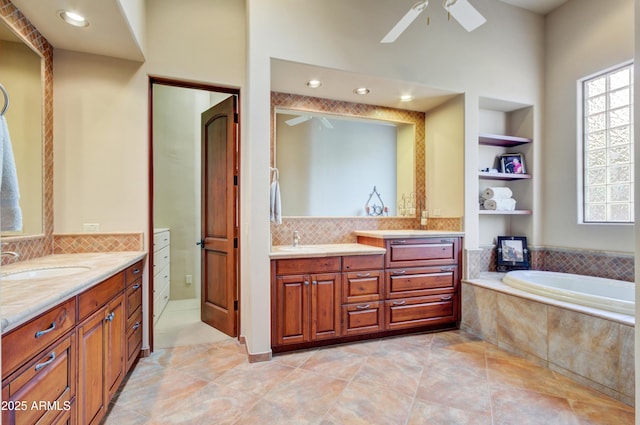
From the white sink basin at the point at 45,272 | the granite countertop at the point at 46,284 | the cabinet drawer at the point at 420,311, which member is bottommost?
the cabinet drawer at the point at 420,311

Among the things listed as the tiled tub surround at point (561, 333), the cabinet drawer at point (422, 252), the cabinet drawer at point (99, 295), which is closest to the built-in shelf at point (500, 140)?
→ the cabinet drawer at point (422, 252)

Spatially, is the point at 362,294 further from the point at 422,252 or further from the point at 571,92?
the point at 571,92

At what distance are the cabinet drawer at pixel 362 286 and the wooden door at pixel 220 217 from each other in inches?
44.3

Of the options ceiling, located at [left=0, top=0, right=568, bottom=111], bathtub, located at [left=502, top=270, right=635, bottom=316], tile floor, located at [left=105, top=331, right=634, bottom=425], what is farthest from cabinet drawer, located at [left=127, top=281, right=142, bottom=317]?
Result: bathtub, located at [left=502, top=270, right=635, bottom=316]

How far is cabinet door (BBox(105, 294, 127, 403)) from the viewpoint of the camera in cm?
184

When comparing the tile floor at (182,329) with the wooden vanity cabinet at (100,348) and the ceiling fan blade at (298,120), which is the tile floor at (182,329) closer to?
the wooden vanity cabinet at (100,348)

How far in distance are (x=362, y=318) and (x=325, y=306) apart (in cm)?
41

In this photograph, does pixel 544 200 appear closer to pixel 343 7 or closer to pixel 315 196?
pixel 315 196

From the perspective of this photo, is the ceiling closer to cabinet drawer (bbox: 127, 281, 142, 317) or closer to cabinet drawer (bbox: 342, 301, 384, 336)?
cabinet drawer (bbox: 127, 281, 142, 317)

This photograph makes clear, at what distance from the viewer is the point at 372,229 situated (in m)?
3.80

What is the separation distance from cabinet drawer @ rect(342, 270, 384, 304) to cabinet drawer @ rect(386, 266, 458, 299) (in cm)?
10

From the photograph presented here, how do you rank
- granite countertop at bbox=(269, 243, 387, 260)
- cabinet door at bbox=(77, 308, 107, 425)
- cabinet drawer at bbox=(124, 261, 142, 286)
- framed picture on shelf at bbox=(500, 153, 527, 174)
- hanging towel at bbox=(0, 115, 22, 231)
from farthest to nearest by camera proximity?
1. framed picture on shelf at bbox=(500, 153, 527, 174)
2. granite countertop at bbox=(269, 243, 387, 260)
3. cabinet drawer at bbox=(124, 261, 142, 286)
4. cabinet door at bbox=(77, 308, 107, 425)
5. hanging towel at bbox=(0, 115, 22, 231)

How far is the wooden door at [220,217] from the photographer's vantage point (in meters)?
3.18

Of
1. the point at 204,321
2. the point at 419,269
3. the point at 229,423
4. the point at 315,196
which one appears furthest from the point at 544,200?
the point at 204,321
